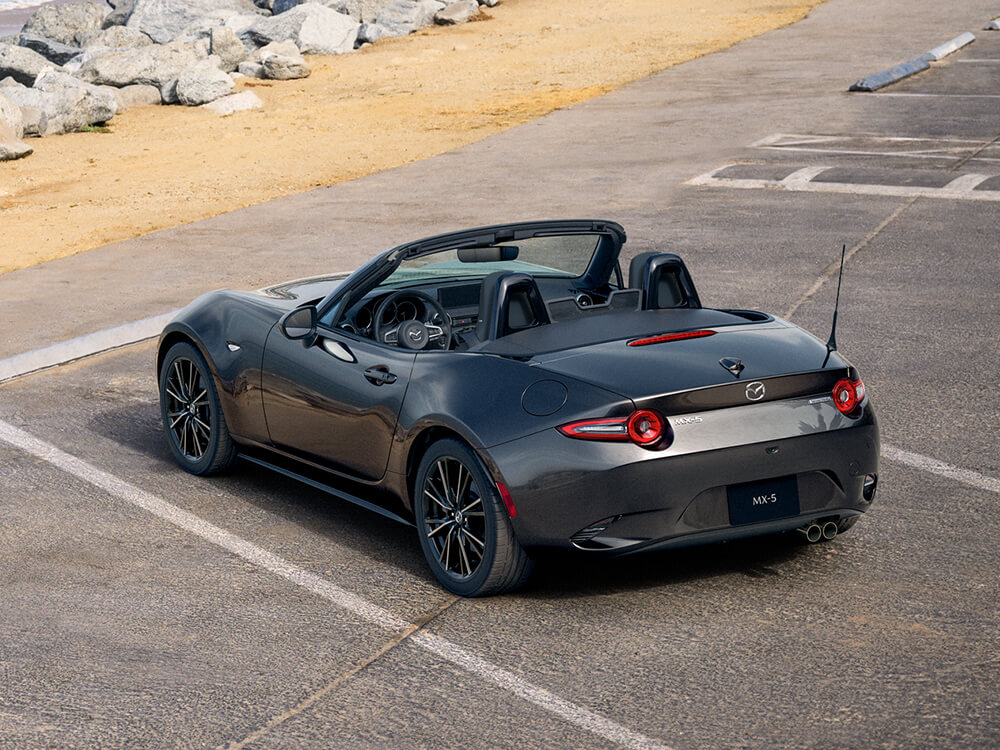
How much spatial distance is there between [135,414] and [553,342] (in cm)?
427

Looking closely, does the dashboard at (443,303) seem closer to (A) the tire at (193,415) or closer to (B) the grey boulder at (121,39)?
(A) the tire at (193,415)

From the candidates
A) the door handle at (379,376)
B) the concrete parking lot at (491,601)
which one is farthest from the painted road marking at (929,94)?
the door handle at (379,376)

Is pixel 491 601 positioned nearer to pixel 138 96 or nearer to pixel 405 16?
pixel 138 96

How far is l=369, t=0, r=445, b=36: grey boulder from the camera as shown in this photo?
1576 inches

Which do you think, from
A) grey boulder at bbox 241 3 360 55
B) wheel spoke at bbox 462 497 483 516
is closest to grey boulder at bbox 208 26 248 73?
grey boulder at bbox 241 3 360 55

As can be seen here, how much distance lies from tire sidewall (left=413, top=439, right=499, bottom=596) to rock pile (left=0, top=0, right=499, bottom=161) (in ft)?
→ 68.2

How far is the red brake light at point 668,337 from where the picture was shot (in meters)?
5.97

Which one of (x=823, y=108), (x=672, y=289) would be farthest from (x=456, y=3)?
(x=672, y=289)

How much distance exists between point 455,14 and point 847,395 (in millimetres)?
37014

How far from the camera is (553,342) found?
6020 mm

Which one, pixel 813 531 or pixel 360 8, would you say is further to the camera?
pixel 360 8

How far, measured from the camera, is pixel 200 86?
99.2ft

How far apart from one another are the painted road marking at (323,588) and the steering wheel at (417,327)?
1173 mm

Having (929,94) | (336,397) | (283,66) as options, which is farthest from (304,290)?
(283,66)
